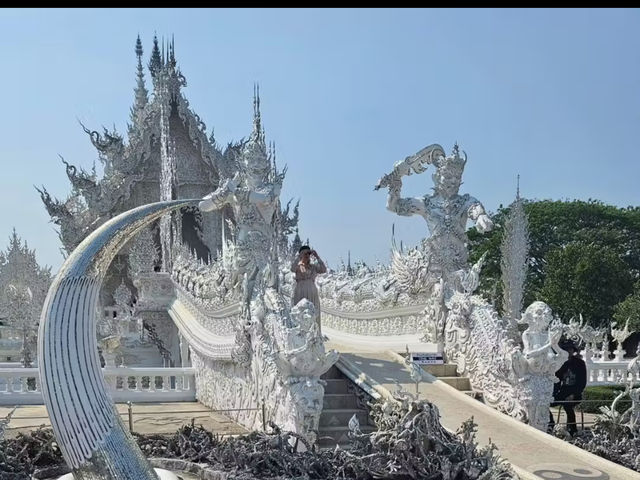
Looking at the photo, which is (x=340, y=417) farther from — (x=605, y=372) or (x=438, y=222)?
(x=605, y=372)

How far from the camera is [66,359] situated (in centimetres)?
295

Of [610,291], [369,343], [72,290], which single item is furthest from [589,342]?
[72,290]

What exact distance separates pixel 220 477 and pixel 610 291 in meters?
15.8

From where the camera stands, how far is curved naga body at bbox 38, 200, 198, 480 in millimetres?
2918

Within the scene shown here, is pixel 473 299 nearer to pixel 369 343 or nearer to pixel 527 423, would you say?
pixel 527 423

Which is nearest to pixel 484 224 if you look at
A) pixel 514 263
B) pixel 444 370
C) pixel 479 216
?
pixel 479 216

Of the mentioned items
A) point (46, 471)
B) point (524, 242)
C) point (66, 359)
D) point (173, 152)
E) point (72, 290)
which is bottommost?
point (46, 471)

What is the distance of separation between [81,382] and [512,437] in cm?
329

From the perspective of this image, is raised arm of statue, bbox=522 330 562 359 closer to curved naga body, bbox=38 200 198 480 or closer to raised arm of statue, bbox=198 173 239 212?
raised arm of statue, bbox=198 173 239 212

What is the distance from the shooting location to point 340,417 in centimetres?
598

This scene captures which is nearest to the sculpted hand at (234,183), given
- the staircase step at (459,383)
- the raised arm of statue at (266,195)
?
the raised arm of statue at (266,195)

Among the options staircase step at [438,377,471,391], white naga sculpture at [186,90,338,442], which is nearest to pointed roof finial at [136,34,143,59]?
white naga sculpture at [186,90,338,442]

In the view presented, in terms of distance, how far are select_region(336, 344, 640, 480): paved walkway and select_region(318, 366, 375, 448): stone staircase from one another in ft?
0.73

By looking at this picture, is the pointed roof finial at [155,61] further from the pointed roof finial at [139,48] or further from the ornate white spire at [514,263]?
the ornate white spire at [514,263]
